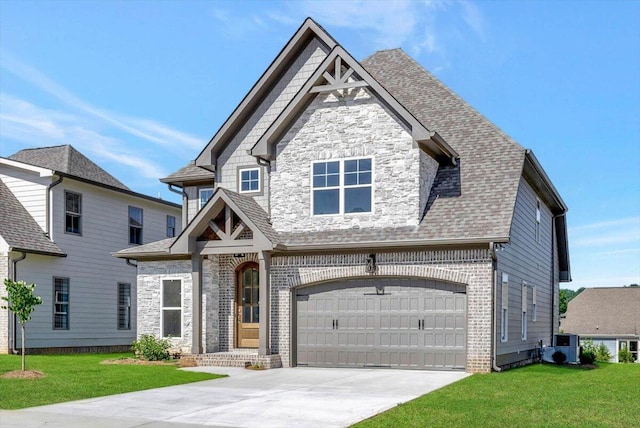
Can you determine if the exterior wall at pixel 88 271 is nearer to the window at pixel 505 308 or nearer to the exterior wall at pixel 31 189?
the exterior wall at pixel 31 189

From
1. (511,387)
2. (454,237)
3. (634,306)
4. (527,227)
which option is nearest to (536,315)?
(527,227)

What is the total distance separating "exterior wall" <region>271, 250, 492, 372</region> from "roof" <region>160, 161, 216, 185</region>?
13.8 feet

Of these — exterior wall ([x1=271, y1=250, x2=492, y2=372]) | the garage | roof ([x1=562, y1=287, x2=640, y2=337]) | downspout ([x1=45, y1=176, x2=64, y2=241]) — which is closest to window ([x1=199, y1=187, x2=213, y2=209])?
exterior wall ([x1=271, y1=250, x2=492, y2=372])

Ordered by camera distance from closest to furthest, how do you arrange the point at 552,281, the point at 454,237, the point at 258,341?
1. the point at 454,237
2. the point at 258,341
3. the point at 552,281

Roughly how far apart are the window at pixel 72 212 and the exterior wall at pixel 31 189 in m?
0.94

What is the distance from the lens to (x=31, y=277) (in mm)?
25656

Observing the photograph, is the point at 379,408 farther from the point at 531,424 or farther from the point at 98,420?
the point at 98,420

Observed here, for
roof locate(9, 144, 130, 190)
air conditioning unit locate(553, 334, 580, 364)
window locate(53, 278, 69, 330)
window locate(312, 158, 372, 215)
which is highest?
roof locate(9, 144, 130, 190)

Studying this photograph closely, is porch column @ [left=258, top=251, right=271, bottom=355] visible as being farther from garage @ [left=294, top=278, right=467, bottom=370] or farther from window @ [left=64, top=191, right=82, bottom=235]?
window @ [left=64, top=191, right=82, bottom=235]

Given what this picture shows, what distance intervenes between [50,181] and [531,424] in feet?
68.7

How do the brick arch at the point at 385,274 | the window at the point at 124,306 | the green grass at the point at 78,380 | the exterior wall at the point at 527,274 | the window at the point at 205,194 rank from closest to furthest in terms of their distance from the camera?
the green grass at the point at 78,380, the brick arch at the point at 385,274, the exterior wall at the point at 527,274, the window at the point at 205,194, the window at the point at 124,306

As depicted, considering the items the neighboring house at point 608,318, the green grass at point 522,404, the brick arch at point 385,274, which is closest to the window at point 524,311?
the brick arch at point 385,274

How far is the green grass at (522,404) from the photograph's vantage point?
1073 centimetres

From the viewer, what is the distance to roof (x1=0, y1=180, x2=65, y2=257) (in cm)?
2472
